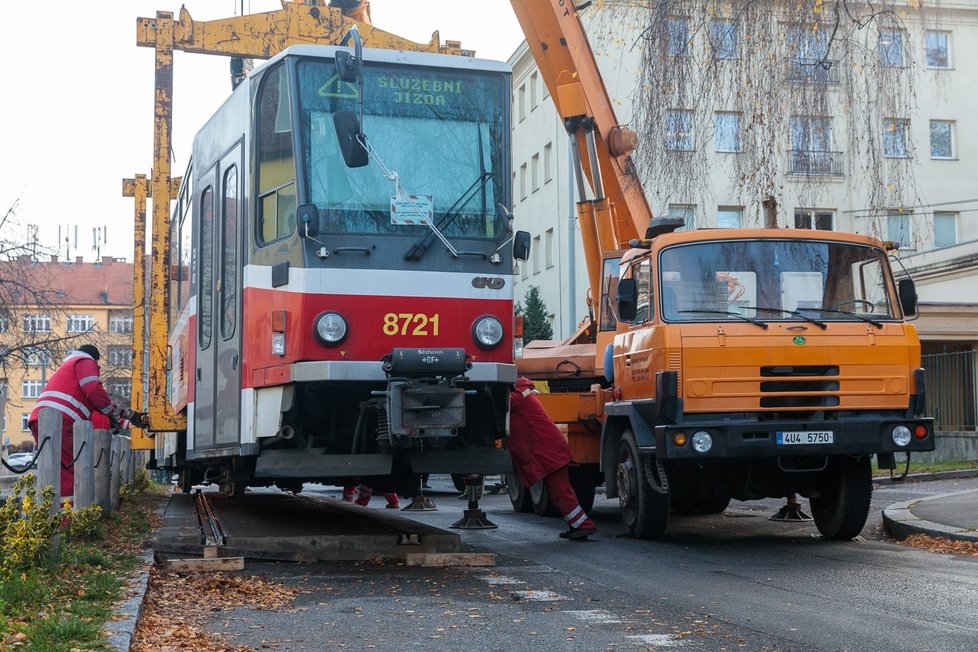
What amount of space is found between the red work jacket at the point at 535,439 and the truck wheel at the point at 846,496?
2314 mm

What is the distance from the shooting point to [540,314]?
133ft

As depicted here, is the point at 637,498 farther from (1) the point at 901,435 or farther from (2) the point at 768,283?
(1) the point at 901,435

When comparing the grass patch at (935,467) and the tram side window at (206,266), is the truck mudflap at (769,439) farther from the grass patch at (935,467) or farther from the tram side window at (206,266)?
the grass patch at (935,467)

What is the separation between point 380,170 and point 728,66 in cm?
645

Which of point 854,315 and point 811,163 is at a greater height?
point 811,163

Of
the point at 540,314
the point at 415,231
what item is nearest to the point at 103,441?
the point at 415,231

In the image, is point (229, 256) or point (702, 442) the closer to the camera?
point (702, 442)

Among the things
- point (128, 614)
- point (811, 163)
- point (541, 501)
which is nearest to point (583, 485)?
point (541, 501)

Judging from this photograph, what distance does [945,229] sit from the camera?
48.0 meters

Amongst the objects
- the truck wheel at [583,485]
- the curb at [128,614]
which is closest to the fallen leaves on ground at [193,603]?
the curb at [128,614]

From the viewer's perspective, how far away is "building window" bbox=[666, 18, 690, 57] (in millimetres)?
14666

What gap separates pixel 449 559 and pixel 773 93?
25.0 ft

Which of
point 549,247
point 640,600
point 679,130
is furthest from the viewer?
point 549,247

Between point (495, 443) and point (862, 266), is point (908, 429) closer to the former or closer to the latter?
point (862, 266)
